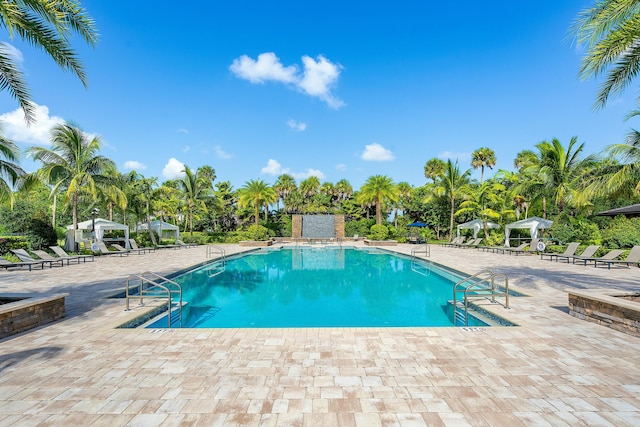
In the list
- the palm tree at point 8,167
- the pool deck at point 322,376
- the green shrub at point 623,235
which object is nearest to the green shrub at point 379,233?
the green shrub at point 623,235

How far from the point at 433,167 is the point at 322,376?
4284 centimetres

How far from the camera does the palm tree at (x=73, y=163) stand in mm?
16734

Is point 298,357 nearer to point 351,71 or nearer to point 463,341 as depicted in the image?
point 463,341

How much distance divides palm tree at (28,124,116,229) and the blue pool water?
8.89 meters

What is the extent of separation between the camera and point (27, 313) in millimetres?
5121

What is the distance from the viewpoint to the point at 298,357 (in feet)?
13.3

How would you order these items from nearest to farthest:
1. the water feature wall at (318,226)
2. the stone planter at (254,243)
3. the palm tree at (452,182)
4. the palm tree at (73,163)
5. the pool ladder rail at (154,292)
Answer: the pool ladder rail at (154,292) < the palm tree at (73,163) < the stone planter at (254,243) < the palm tree at (452,182) < the water feature wall at (318,226)

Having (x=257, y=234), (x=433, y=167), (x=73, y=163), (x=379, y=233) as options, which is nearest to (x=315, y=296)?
(x=73, y=163)

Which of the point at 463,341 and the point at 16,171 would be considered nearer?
the point at 463,341

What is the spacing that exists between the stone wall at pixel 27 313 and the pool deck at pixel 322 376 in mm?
183

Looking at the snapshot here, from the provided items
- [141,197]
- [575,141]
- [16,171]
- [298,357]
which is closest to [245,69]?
[141,197]

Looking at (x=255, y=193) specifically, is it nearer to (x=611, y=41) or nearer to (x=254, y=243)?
(x=254, y=243)

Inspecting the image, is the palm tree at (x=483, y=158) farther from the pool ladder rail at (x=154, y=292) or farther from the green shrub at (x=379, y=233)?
the pool ladder rail at (x=154, y=292)

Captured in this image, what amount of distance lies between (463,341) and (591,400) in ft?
5.63
